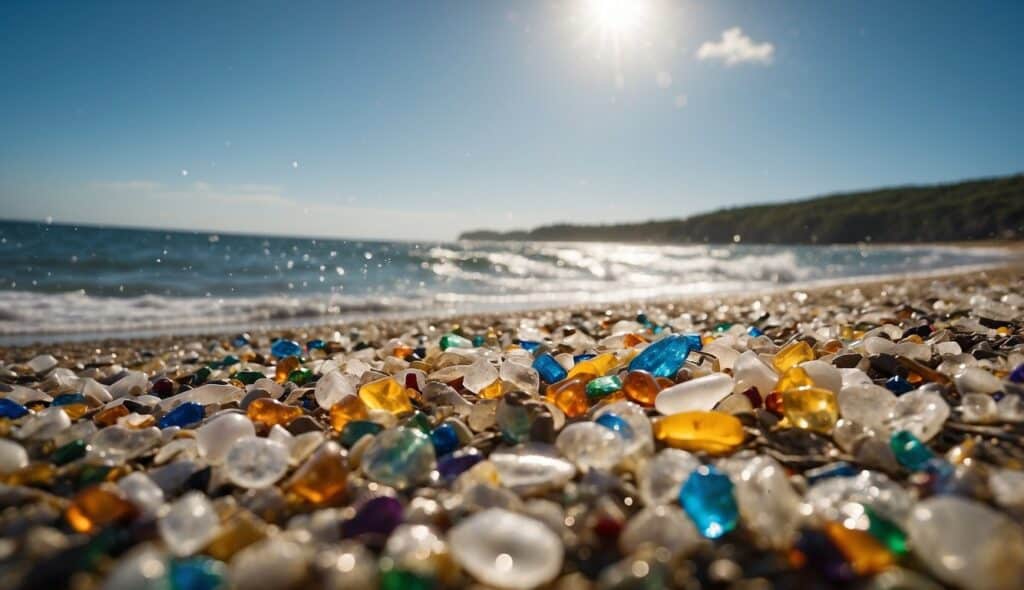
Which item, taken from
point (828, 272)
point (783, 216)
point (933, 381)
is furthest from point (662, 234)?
point (933, 381)

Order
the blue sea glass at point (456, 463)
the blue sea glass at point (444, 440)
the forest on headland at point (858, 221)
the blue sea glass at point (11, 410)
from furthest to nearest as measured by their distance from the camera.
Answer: the forest on headland at point (858, 221), the blue sea glass at point (11, 410), the blue sea glass at point (444, 440), the blue sea glass at point (456, 463)

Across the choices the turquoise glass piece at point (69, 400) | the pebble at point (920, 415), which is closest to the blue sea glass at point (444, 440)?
the pebble at point (920, 415)

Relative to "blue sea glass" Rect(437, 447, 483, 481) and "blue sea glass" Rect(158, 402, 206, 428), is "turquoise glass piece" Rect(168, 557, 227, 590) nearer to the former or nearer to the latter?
"blue sea glass" Rect(437, 447, 483, 481)

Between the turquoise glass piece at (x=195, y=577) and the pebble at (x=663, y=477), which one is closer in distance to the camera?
the turquoise glass piece at (x=195, y=577)

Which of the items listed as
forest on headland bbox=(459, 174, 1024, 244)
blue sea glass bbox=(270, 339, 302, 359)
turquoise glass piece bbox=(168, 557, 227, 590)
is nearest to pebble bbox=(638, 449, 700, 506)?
turquoise glass piece bbox=(168, 557, 227, 590)

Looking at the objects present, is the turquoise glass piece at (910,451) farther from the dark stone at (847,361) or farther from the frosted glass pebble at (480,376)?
the frosted glass pebble at (480,376)

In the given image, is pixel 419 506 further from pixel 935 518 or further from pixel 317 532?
pixel 935 518

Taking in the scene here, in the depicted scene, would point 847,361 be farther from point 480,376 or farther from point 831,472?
point 480,376
